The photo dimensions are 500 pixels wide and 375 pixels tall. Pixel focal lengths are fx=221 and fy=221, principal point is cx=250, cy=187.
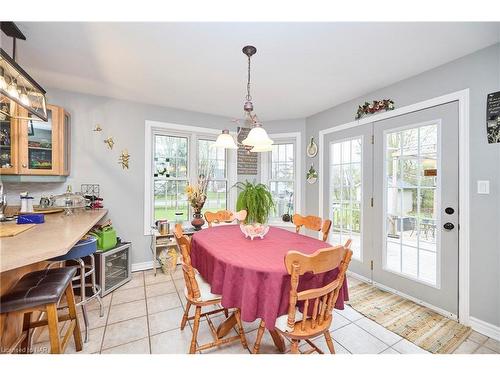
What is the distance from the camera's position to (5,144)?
2.28 m

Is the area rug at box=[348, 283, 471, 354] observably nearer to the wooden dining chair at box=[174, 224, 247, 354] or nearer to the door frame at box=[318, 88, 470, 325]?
the door frame at box=[318, 88, 470, 325]

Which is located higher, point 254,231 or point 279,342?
point 254,231

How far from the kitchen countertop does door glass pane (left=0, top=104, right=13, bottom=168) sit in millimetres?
1036

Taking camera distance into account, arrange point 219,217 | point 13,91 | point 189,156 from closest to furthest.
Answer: point 13,91
point 219,217
point 189,156

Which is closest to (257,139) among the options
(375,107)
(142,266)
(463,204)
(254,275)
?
(254,275)

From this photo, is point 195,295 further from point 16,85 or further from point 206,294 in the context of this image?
point 16,85

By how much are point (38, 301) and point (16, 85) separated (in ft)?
4.96

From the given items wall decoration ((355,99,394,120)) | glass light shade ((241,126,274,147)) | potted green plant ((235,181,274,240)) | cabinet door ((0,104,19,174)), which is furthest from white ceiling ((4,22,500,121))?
potted green plant ((235,181,274,240))

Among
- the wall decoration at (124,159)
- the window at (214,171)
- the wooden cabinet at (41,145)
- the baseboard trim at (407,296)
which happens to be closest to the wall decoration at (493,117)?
the baseboard trim at (407,296)

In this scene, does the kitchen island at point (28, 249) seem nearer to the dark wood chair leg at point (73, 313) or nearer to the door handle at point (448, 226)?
the dark wood chair leg at point (73, 313)

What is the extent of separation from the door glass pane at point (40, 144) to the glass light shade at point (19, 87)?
661mm

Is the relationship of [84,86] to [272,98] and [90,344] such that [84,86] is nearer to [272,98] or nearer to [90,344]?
[272,98]

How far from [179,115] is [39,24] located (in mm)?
1950

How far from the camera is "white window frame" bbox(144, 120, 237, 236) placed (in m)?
3.34
